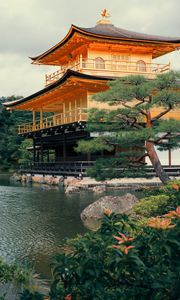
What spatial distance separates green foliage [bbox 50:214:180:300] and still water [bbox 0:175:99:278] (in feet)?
12.3

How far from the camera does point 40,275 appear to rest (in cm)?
683

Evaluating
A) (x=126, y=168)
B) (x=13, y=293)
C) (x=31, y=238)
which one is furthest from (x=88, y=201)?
(x=13, y=293)

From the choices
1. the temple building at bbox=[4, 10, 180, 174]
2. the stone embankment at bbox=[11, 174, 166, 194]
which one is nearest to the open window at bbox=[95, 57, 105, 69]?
the temple building at bbox=[4, 10, 180, 174]

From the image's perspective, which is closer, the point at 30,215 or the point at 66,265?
the point at 66,265

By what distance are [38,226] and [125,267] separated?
328 inches

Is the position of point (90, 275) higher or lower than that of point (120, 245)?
lower

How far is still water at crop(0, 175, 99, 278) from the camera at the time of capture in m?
8.13

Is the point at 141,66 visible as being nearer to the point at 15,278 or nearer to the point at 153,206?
the point at 153,206

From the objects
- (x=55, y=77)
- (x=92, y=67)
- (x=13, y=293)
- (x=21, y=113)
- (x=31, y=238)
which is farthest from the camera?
(x=21, y=113)

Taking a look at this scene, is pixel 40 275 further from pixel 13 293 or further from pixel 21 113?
pixel 21 113

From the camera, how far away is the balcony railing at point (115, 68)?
84.2 feet

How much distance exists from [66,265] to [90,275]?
23cm

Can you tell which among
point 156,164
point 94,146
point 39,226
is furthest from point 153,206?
point 94,146

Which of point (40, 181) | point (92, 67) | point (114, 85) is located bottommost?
point (40, 181)
